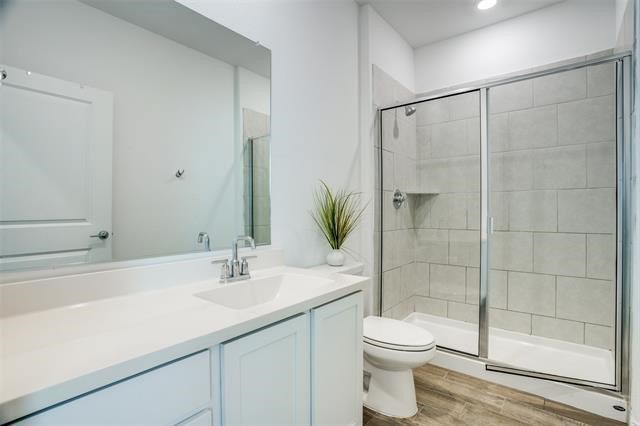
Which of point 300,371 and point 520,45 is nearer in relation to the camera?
point 300,371

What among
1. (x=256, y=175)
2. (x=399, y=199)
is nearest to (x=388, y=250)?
(x=399, y=199)

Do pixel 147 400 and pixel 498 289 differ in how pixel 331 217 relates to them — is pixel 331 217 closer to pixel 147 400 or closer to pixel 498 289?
pixel 147 400

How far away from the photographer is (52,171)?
98 cm

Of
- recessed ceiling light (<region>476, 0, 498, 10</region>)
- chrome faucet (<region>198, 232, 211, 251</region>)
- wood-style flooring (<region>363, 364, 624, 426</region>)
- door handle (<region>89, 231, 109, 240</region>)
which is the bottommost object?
wood-style flooring (<region>363, 364, 624, 426</region>)

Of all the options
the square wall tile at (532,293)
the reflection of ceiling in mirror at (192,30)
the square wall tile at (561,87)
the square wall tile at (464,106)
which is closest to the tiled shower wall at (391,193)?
the square wall tile at (464,106)

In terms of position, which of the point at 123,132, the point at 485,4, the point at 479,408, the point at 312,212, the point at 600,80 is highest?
the point at 485,4

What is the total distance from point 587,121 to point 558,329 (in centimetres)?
154

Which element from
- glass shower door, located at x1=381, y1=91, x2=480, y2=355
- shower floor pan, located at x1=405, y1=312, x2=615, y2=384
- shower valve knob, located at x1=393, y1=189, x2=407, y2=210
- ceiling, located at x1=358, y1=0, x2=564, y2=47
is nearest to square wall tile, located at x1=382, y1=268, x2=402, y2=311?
glass shower door, located at x1=381, y1=91, x2=480, y2=355

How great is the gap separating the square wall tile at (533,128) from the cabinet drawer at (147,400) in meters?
2.73

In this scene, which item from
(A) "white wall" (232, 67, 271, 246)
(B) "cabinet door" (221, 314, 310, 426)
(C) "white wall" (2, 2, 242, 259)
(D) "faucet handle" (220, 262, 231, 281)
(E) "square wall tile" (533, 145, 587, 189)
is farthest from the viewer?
(E) "square wall tile" (533, 145, 587, 189)

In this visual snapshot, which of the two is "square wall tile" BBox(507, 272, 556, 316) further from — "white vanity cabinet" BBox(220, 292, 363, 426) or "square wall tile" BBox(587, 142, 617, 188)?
"white vanity cabinet" BBox(220, 292, 363, 426)

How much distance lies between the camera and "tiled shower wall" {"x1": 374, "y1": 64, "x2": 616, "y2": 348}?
226 centimetres

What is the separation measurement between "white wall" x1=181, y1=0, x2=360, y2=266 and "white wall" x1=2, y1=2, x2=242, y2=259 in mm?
287

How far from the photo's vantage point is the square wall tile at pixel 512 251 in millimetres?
2533
